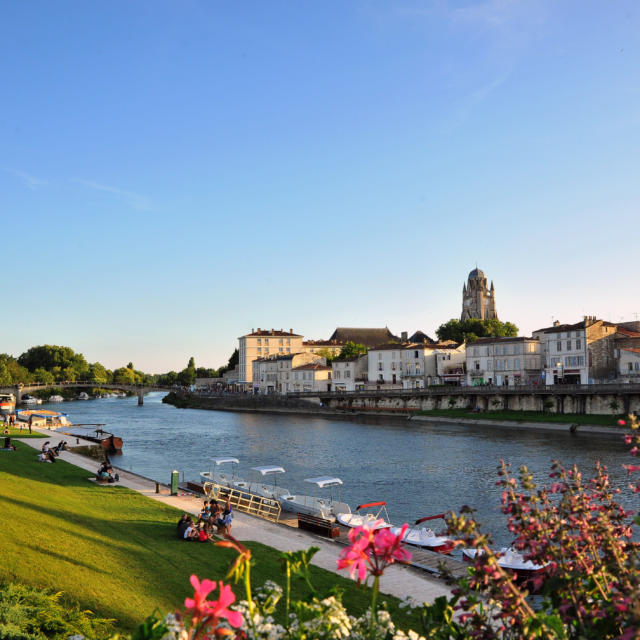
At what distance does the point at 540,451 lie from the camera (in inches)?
1900

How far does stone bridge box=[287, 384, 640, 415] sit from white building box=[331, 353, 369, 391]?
6.74m

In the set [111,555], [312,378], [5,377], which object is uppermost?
[312,378]

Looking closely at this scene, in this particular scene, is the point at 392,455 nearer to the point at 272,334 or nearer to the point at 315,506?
the point at 315,506

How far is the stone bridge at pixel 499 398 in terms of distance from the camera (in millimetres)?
66562

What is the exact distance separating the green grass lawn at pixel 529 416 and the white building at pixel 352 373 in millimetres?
26414

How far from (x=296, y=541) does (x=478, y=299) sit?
535 ft

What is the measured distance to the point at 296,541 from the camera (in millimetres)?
20062

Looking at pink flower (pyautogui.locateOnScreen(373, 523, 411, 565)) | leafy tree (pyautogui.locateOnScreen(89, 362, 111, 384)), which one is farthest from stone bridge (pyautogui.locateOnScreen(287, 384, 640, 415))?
leafy tree (pyautogui.locateOnScreen(89, 362, 111, 384))


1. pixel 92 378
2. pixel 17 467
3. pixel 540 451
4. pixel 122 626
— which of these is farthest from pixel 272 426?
pixel 92 378

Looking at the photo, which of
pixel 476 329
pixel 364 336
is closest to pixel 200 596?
pixel 476 329

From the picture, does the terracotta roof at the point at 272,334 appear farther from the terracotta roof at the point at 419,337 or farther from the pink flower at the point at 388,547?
the pink flower at the point at 388,547

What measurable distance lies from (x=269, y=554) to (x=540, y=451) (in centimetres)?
3632

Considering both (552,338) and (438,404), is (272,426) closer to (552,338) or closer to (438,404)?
(438,404)

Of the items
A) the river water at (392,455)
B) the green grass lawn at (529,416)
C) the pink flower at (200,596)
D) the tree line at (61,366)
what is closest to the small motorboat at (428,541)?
the river water at (392,455)
